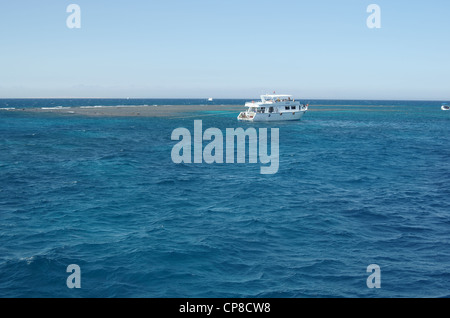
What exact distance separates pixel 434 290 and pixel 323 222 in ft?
29.1

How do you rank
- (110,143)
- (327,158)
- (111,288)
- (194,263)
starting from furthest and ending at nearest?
(110,143) → (327,158) → (194,263) → (111,288)

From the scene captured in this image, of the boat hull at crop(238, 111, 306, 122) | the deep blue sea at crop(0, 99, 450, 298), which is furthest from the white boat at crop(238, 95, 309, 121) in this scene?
the deep blue sea at crop(0, 99, 450, 298)

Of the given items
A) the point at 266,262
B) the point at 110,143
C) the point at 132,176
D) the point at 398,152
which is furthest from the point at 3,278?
the point at 398,152

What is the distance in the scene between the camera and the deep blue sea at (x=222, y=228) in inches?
661

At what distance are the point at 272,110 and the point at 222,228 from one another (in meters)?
85.6

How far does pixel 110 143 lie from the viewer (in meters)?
60.8

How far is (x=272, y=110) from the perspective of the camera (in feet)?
349

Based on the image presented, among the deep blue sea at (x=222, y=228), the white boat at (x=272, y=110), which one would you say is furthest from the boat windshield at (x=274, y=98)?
the deep blue sea at (x=222, y=228)

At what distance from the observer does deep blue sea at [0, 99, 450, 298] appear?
1678 centimetres

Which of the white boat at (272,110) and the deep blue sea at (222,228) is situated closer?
the deep blue sea at (222,228)

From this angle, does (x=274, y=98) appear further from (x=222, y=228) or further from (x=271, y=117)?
(x=222, y=228)

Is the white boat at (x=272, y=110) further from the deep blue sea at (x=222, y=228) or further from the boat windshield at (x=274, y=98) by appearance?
the deep blue sea at (x=222, y=228)

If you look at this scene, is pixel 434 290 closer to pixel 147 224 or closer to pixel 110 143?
pixel 147 224

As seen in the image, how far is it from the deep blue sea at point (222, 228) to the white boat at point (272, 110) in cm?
5979
